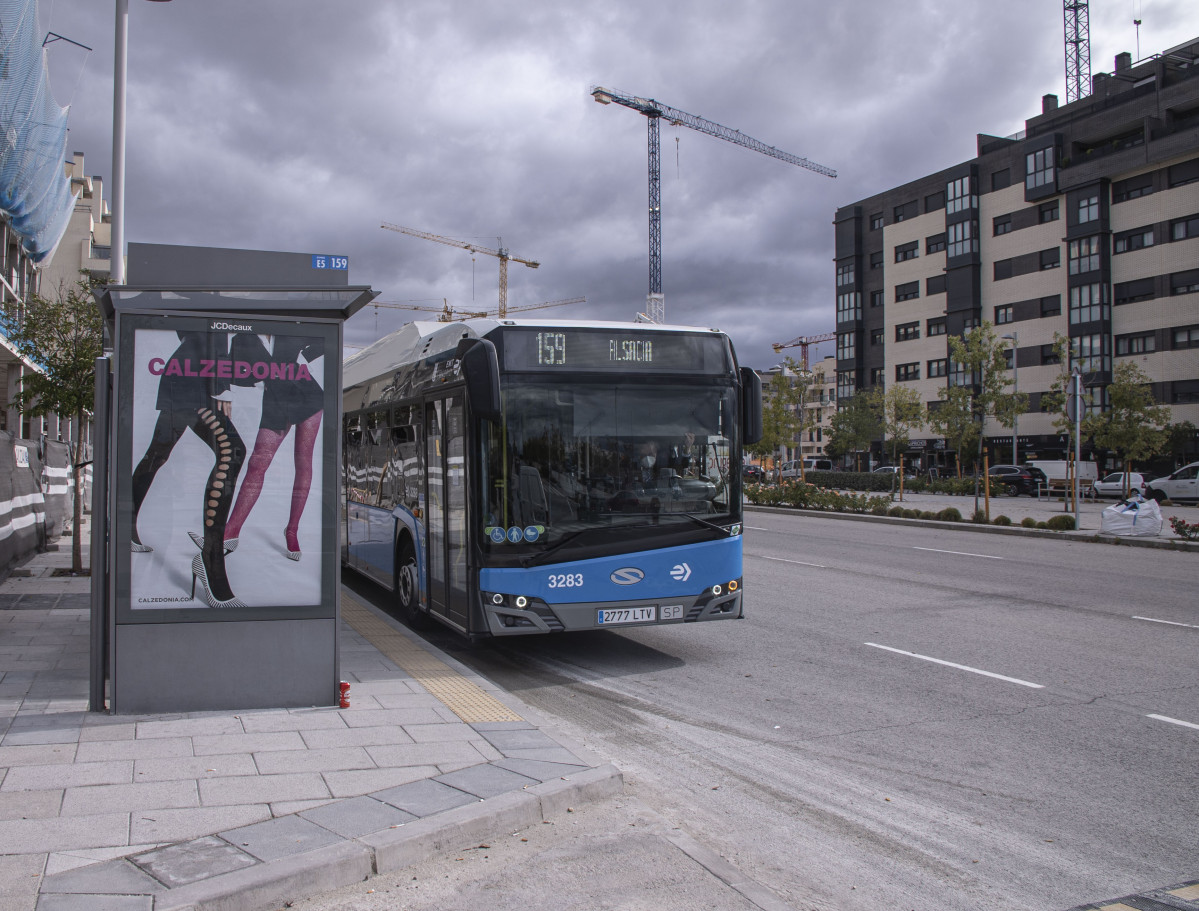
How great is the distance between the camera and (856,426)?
72.2 meters

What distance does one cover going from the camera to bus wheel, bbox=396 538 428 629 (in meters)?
9.53

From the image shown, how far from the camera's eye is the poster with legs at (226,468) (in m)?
5.73

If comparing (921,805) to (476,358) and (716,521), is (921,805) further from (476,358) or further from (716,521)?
(476,358)

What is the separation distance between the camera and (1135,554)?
1830 centimetres

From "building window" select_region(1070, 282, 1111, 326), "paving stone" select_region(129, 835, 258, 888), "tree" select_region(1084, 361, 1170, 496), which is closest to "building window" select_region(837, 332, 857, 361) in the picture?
"building window" select_region(1070, 282, 1111, 326)

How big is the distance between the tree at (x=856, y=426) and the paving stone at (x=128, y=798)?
68970 millimetres

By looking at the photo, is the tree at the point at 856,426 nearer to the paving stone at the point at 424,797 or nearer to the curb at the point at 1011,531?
the curb at the point at 1011,531

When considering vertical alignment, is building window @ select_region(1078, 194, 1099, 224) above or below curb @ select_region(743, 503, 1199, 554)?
above

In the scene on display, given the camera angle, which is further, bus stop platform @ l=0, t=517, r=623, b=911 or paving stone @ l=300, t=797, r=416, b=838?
paving stone @ l=300, t=797, r=416, b=838

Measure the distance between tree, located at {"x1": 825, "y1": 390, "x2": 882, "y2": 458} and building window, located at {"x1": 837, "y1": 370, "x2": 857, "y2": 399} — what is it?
1799mm

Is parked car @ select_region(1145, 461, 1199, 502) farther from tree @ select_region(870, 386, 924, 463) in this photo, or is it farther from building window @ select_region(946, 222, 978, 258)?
building window @ select_region(946, 222, 978, 258)

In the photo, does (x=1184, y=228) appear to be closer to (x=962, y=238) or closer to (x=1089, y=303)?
(x=1089, y=303)

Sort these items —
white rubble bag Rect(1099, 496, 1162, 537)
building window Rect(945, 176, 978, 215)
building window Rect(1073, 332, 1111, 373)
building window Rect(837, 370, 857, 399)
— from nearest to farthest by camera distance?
white rubble bag Rect(1099, 496, 1162, 537) < building window Rect(1073, 332, 1111, 373) < building window Rect(945, 176, 978, 215) < building window Rect(837, 370, 857, 399)

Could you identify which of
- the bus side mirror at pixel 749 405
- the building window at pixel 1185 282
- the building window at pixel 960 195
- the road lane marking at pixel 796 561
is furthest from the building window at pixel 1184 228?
the bus side mirror at pixel 749 405
